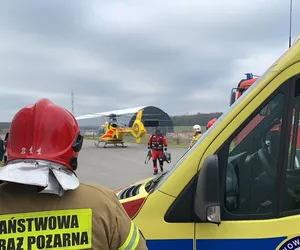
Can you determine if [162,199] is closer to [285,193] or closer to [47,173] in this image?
[285,193]

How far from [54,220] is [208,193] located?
0.85 meters

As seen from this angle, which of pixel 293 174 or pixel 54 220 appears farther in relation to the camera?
pixel 293 174

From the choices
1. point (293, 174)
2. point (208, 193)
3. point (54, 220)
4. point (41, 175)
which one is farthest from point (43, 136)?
point (293, 174)

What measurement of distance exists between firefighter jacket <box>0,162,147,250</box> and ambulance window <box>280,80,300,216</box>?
3.59 ft

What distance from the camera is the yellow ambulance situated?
1985 millimetres

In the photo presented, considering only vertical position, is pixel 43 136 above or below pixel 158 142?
above

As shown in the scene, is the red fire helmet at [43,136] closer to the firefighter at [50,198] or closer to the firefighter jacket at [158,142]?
the firefighter at [50,198]

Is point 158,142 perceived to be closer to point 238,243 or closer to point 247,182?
point 247,182

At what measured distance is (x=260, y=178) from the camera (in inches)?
83.1

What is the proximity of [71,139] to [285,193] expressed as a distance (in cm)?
128

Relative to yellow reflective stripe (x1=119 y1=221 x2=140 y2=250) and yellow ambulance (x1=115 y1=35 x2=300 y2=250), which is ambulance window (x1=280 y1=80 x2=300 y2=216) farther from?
yellow reflective stripe (x1=119 y1=221 x2=140 y2=250)

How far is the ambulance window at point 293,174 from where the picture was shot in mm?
2051

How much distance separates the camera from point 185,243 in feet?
6.62

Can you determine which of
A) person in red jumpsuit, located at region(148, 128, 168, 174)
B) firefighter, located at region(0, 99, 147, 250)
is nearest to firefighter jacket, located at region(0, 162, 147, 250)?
firefighter, located at region(0, 99, 147, 250)
